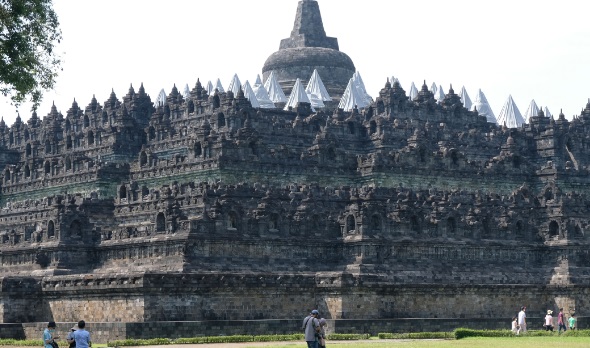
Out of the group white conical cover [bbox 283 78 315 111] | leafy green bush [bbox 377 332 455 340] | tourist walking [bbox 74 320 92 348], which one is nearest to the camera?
tourist walking [bbox 74 320 92 348]

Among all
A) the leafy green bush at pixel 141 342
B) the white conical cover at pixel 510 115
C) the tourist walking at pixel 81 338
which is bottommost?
the leafy green bush at pixel 141 342

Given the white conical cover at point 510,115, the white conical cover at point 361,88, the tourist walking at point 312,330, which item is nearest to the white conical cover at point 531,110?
the white conical cover at point 510,115

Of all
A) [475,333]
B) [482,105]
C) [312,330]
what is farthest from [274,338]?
[482,105]

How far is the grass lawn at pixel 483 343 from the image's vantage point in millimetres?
67162

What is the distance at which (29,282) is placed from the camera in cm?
8431

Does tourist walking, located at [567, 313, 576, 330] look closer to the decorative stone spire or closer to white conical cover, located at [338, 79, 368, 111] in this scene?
white conical cover, located at [338, 79, 368, 111]

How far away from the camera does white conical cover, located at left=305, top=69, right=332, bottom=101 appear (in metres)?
124

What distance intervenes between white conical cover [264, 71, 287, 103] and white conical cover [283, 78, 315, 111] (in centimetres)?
270

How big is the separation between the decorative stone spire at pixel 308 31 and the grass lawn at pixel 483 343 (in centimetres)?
6202

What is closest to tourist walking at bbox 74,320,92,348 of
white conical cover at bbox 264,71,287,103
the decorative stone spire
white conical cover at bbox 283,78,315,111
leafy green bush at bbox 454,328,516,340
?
leafy green bush at bbox 454,328,516,340

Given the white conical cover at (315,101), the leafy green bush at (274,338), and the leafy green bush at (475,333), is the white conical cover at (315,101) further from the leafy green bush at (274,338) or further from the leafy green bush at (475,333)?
the leafy green bush at (274,338)

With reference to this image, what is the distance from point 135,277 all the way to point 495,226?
1081 inches

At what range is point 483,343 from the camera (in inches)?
2741

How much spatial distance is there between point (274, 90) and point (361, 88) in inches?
322
